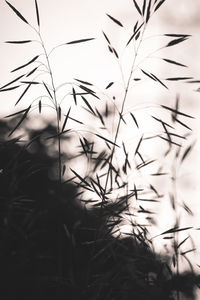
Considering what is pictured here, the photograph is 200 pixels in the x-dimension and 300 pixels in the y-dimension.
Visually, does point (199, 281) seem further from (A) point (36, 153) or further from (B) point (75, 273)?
(A) point (36, 153)

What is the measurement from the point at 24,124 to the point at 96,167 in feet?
1.61

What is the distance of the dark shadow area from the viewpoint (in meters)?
1.13

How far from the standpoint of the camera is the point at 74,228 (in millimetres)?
1228

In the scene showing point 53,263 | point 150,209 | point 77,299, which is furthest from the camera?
point 150,209

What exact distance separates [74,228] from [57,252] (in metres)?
0.22

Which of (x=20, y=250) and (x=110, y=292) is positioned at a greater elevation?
(x=20, y=250)

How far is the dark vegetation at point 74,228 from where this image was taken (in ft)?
3.74

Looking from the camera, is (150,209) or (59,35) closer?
(150,209)

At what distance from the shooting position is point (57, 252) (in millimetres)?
1350

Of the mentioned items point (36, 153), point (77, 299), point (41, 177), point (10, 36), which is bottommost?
point (77, 299)

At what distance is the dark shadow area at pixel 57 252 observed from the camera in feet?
3.70

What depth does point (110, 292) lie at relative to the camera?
121 centimetres

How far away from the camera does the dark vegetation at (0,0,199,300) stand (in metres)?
1.14

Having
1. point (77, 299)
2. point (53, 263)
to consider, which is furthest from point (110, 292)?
point (53, 263)
